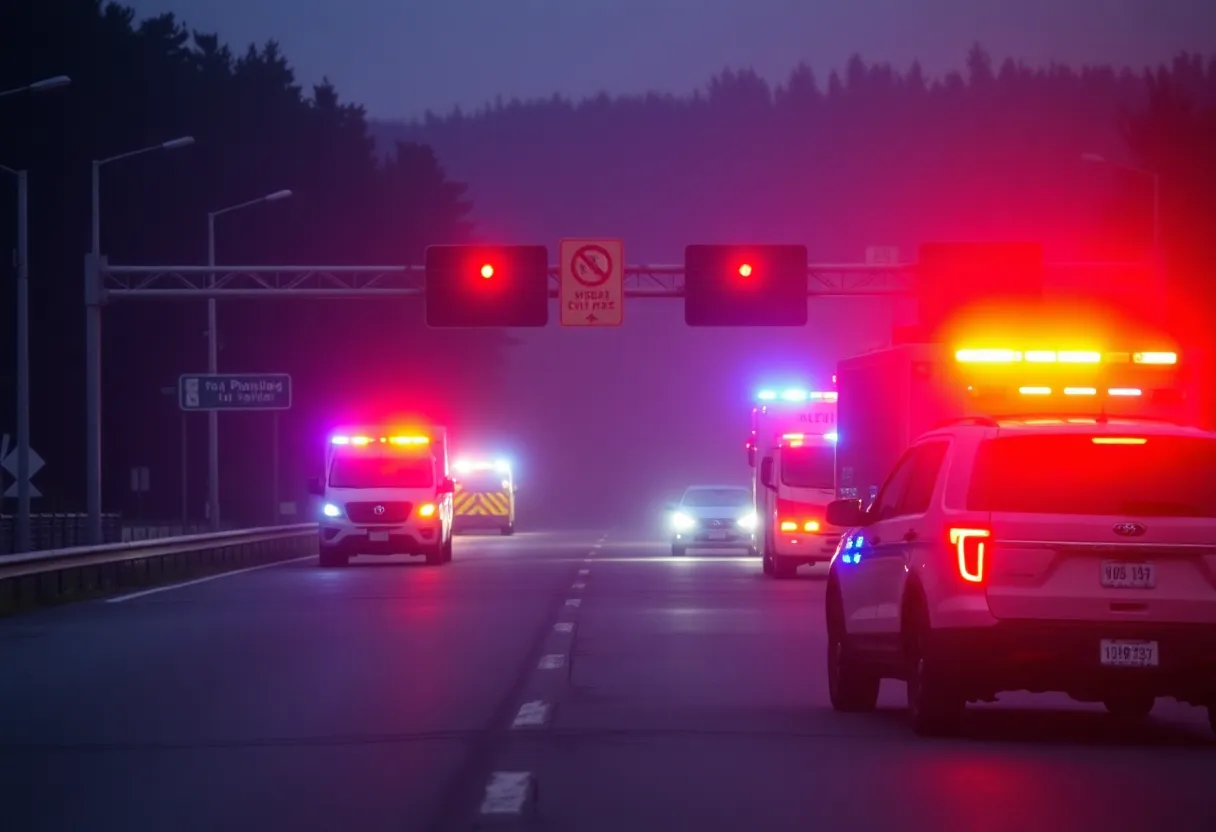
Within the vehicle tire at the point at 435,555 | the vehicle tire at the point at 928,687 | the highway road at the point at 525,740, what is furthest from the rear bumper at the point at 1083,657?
the vehicle tire at the point at 435,555

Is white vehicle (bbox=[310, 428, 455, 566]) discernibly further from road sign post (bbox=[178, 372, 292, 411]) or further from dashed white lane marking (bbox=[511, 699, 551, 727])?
dashed white lane marking (bbox=[511, 699, 551, 727])

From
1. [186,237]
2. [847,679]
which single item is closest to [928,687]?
[847,679]

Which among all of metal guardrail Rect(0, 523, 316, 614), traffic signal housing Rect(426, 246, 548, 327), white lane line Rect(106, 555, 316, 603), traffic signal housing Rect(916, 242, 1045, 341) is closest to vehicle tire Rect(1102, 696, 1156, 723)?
metal guardrail Rect(0, 523, 316, 614)

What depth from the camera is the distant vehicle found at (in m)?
53.1

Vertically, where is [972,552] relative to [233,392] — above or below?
below

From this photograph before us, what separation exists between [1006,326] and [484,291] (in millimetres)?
26127

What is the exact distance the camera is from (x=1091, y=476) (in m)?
13.8

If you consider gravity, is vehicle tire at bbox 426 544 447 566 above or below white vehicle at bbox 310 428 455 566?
below

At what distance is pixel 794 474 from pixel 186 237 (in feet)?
193

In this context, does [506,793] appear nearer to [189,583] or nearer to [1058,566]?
[1058,566]

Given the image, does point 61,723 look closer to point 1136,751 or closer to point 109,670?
point 109,670

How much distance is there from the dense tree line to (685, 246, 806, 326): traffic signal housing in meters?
35.8

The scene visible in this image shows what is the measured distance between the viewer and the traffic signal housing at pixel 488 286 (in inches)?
2028

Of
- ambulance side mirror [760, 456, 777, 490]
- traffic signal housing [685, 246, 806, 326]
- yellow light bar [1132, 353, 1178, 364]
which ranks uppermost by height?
traffic signal housing [685, 246, 806, 326]
